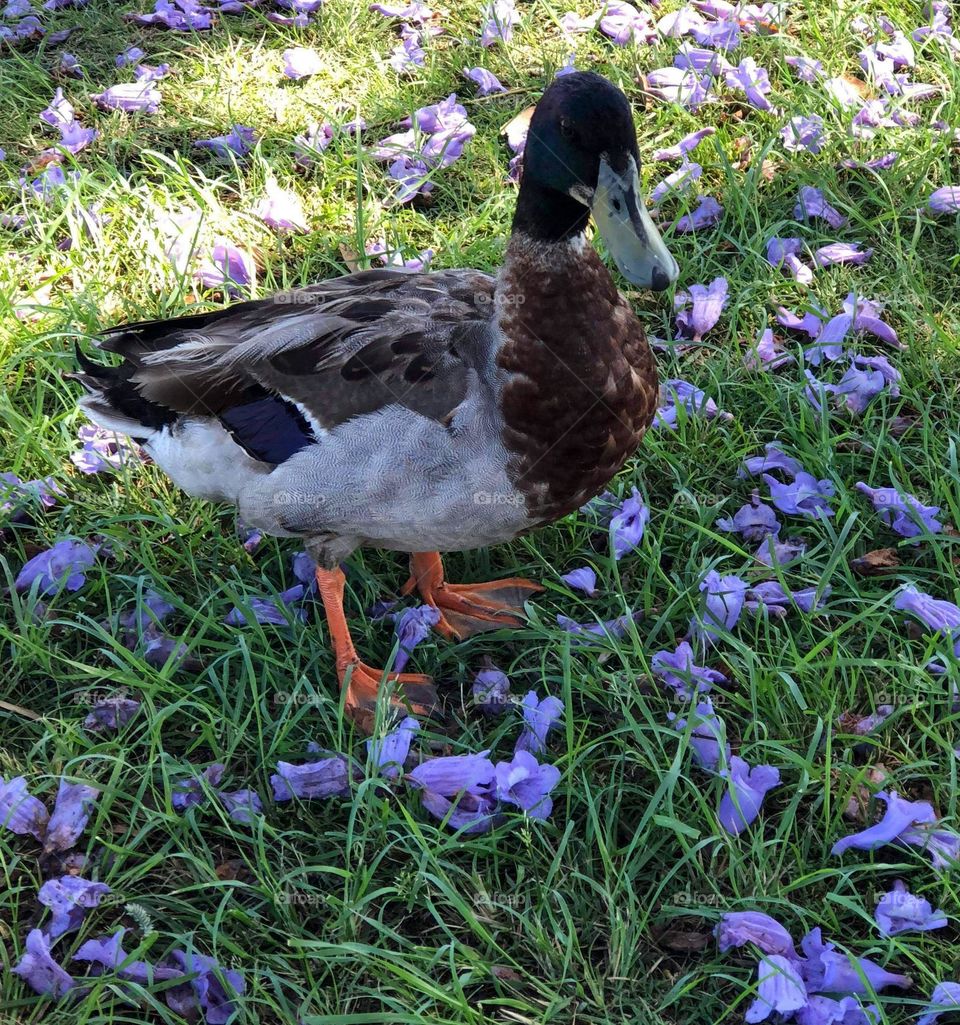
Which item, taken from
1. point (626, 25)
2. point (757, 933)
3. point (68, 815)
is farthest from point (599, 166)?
point (626, 25)

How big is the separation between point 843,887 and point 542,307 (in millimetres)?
1389

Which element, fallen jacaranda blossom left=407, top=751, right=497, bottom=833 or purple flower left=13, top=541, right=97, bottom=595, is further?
purple flower left=13, top=541, right=97, bottom=595

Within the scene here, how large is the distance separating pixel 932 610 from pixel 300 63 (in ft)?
11.0

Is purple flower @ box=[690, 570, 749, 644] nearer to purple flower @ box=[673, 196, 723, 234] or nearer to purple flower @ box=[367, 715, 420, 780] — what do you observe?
purple flower @ box=[367, 715, 420, 780]

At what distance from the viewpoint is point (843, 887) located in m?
2.38

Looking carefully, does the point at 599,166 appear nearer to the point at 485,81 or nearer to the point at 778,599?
the point at 778,599

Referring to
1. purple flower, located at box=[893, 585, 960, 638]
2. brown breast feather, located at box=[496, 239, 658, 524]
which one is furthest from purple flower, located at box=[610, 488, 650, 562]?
purple flower, located at box=[893, 585, 960, 638]

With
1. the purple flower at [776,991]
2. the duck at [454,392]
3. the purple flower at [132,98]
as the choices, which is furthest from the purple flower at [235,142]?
the purple flower at [776,991]

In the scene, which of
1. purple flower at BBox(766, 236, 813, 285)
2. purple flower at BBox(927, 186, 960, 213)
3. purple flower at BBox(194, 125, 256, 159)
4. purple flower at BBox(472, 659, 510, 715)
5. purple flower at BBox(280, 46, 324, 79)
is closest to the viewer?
purple flower at BBox(472, 659, 510, 715)

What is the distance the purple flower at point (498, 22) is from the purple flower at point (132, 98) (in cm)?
136

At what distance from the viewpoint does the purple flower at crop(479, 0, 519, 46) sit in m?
4.70

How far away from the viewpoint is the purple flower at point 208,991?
88.8 inches

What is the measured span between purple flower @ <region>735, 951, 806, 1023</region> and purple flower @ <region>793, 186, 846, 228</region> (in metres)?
2.62

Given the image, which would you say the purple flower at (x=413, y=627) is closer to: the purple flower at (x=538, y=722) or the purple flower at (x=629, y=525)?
the purple flower at (x=538, y=722)
